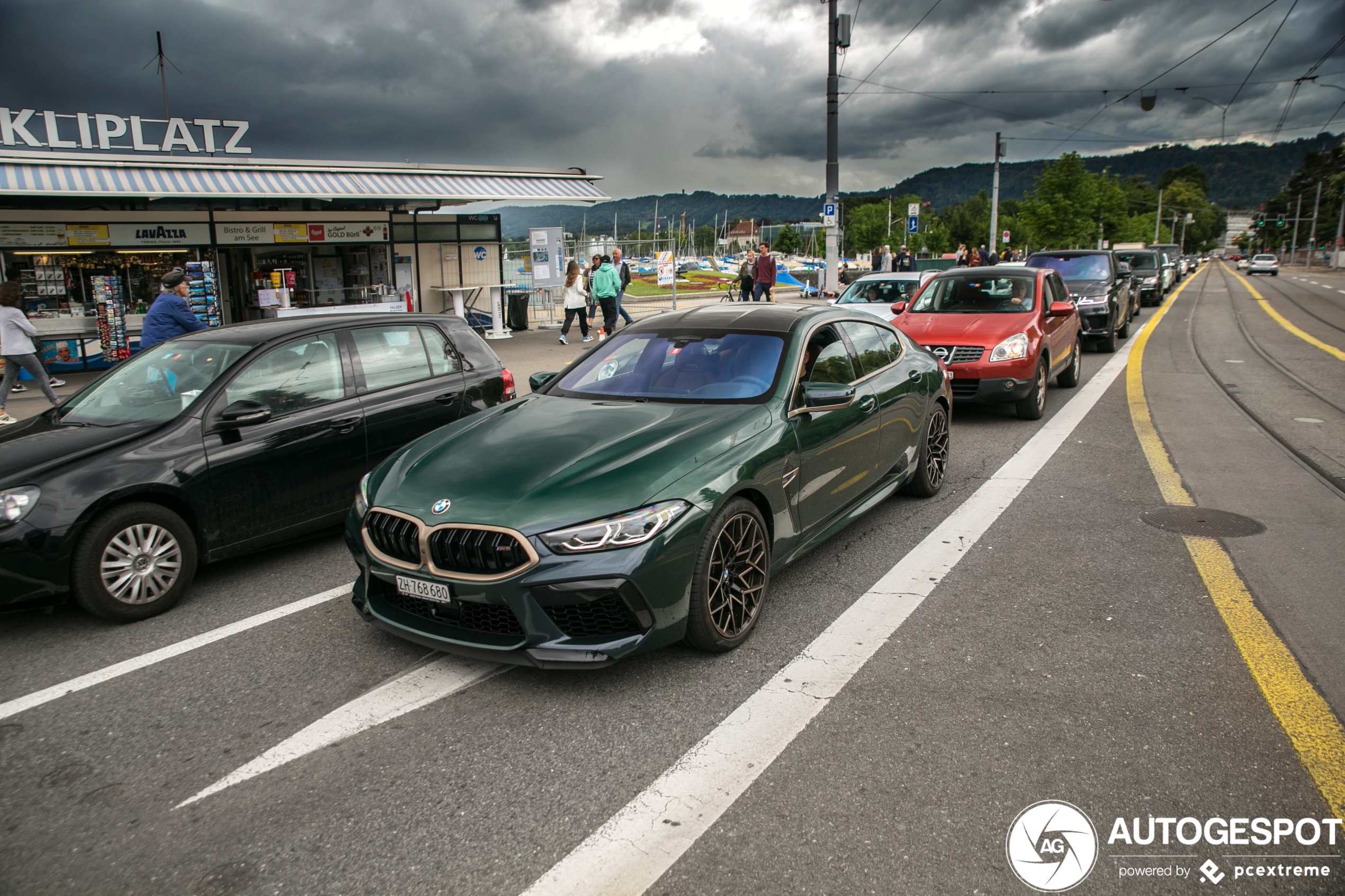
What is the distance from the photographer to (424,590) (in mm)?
3506

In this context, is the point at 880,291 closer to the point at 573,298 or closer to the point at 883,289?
the point at 883,289

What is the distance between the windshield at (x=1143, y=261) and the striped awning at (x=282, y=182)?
20500mm

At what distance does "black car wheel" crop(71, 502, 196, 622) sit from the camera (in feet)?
13.8

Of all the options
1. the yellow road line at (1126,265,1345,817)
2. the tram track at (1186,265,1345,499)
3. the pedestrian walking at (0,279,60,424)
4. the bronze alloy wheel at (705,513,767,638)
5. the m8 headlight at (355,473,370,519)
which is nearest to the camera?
the yellow road line at (1126,265,1345,817)

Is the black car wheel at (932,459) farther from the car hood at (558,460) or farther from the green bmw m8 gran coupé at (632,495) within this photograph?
the car hood at (558,460)

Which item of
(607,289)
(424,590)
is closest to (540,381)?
(424,590)

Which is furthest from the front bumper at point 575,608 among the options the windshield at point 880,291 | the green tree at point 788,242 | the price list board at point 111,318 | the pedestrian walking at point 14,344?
the green tree at point 788,242

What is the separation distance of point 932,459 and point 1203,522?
177 cm

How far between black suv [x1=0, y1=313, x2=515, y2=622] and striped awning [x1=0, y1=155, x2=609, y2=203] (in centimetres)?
1050

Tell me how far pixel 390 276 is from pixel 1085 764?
1840 centimetres

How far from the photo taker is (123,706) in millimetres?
3545

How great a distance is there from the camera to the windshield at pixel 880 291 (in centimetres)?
1304

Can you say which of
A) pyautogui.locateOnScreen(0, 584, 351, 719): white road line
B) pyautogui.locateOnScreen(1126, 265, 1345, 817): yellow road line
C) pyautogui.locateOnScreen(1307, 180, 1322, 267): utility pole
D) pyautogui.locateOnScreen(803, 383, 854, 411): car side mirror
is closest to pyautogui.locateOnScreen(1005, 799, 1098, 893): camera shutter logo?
pyautogui.locateOnScreen(1126, 265, 1345, 817): yellow road line

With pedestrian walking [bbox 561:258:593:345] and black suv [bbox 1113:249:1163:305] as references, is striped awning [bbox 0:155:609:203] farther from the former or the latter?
black suv [bbox 1113:249:1163:305]
